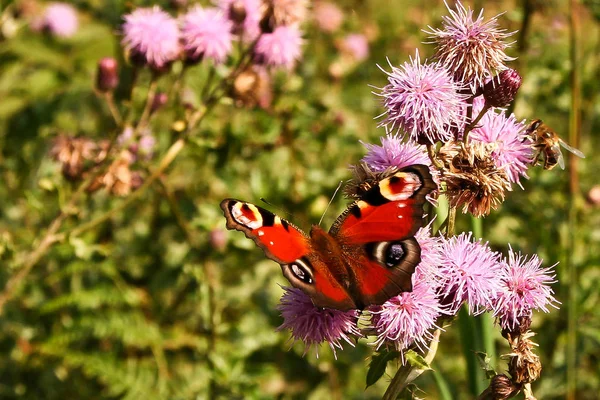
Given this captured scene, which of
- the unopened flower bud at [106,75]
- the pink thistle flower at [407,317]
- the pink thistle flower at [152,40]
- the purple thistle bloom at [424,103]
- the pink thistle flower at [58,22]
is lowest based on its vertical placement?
the pink thistle flower at [58,22]

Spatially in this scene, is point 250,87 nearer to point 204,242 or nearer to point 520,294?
point 204,242

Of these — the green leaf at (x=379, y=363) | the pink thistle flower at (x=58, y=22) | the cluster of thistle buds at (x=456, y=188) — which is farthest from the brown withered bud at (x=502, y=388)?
the pink thistle flower at (x=58, y=22)

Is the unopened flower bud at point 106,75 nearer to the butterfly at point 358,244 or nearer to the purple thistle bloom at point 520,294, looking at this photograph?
the butterfly at point 358,244

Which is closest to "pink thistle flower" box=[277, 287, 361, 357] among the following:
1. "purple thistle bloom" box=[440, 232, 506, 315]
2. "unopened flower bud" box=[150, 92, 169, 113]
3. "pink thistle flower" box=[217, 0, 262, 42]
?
"purple thistle bloom" box=[440, 232, 506, 315]

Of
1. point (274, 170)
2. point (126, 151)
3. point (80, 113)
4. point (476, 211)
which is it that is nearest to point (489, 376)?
point (476, 211)

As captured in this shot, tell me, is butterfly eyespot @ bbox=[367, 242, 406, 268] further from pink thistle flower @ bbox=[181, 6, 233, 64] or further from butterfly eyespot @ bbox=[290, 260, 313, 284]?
pink thistle flower @ bbox=[181, 6, 233, 64]

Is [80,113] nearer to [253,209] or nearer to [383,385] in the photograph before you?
[383,385]
